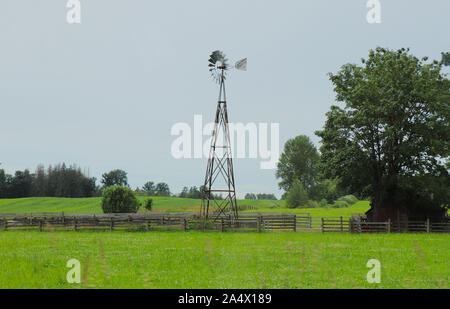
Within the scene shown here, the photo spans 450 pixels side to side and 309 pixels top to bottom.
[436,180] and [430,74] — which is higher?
[430,74]

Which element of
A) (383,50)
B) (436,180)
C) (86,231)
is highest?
(383,50)

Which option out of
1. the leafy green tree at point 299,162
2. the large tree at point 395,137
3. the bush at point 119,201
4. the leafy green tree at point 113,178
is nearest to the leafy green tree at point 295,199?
the leafy green tree at point 299,162

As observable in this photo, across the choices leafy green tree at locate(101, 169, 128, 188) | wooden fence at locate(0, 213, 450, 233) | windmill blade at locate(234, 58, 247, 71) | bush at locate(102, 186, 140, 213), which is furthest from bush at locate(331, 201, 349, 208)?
leafy green tree at locate(101, 169, 128, 188)

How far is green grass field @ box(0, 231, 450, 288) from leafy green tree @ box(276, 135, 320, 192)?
267 feet

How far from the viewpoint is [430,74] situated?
41.6 m

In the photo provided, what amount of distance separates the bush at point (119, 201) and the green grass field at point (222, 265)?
26.6 meters

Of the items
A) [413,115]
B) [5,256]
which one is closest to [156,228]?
[5,256]

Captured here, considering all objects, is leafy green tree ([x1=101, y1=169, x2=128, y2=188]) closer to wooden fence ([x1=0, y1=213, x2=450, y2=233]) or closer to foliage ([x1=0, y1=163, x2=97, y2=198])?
foliage ([x1=0, y1=163, x2=97, y2=198])

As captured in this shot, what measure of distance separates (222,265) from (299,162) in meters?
93.1
